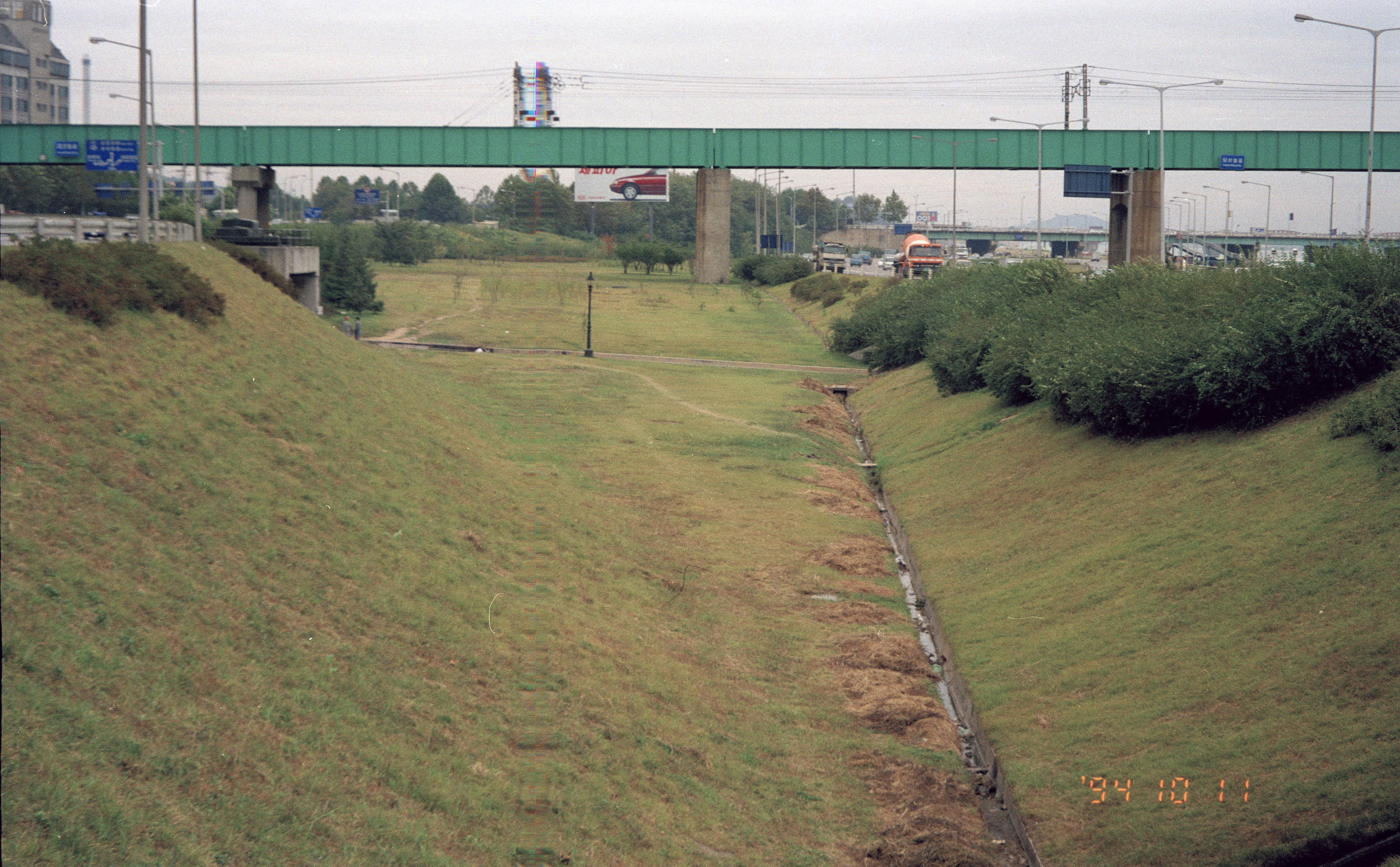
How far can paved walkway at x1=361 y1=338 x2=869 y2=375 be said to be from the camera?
59.9 meters

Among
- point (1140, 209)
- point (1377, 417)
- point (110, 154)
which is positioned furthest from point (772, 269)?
point (1377, 417)

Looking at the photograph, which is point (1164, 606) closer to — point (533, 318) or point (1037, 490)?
point (1037, 490)

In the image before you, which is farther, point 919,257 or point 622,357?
point 919,257

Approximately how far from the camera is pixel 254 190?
88.6 meters

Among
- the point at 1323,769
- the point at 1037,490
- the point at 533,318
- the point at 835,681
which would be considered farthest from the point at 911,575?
the point at 533,318

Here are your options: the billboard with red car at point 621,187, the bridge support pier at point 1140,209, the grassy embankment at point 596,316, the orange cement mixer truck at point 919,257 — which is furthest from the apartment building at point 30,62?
the billboard with red car at point 621,187

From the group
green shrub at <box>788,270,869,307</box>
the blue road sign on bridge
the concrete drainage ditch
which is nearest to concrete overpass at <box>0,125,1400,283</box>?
green shrub at <box>788,270,869,307</box>

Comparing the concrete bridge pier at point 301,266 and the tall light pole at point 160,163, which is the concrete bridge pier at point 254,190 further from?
the concrete bridge pier at point 301,266

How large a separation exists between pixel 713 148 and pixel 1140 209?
3440 centimetres

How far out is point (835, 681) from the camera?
19.8m

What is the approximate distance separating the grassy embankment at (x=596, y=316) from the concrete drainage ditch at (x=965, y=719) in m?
40.3

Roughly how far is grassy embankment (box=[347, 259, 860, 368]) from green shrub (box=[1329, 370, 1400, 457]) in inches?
1851

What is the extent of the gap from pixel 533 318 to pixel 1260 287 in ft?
191

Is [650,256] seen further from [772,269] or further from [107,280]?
[107,280]
